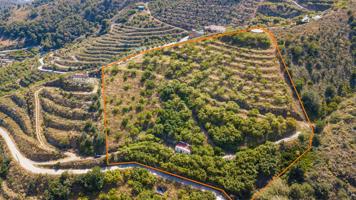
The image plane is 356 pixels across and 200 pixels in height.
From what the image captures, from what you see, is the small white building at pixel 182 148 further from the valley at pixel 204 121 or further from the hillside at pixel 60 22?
the hillside at pixel 60 22

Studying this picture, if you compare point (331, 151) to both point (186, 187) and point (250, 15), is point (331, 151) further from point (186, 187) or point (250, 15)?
point (250, 15)

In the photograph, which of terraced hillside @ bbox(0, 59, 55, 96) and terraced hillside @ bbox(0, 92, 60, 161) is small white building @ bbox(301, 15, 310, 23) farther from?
terraced hillside @ bbox(0, 59, 55, 96)

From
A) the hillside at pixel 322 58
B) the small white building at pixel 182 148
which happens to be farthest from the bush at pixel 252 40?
the small white building at pixel 182 148

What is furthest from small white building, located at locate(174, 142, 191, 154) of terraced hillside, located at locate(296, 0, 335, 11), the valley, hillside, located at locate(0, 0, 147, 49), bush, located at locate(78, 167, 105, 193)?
hillside, located at locate(0, 0, 147, 49)

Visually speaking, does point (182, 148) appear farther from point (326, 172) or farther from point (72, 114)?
point (72, 114)

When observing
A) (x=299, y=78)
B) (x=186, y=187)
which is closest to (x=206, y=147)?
(x=186, y=187)
